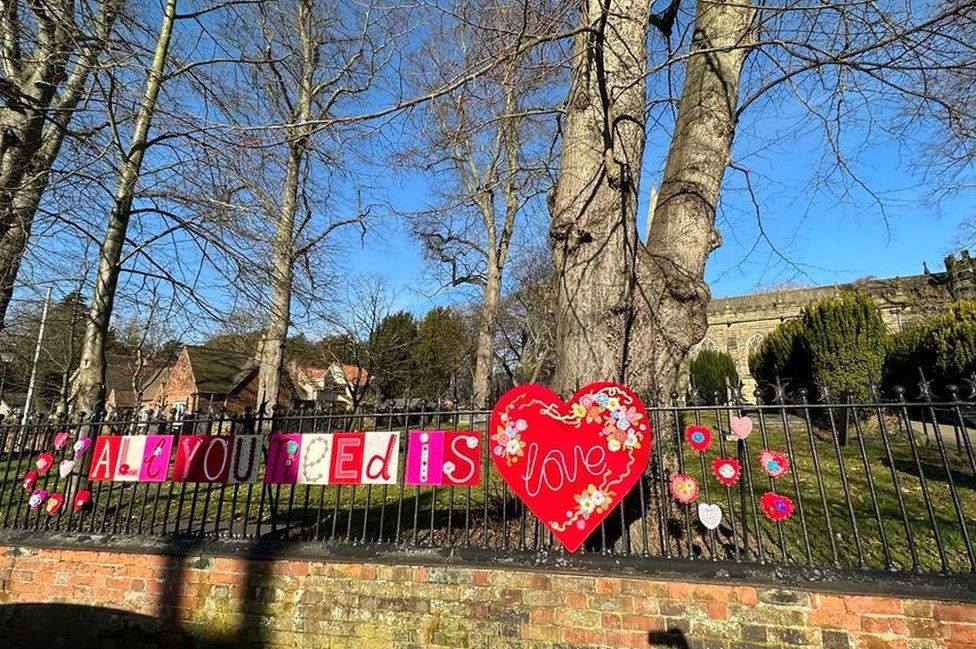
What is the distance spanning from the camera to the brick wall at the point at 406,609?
114 inches

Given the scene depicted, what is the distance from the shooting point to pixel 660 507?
3.52m

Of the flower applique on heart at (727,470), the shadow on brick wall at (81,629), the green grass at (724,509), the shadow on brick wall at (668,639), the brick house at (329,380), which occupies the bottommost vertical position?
the shadow on brick wall at (81,629)

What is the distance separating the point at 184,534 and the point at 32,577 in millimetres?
1482

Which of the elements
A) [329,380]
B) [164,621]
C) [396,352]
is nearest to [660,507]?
[164,621]

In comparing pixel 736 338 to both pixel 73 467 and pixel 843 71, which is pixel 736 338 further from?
pixel 73 467

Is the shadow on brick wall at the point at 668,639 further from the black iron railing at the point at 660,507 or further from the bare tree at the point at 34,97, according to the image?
the bare tree at the point at 34,97

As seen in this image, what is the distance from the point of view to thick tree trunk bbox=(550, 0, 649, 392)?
4.02 metres

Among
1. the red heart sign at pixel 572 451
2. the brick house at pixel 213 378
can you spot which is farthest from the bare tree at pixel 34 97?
the brick house at pixel 213 378

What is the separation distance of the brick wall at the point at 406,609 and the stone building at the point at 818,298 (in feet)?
61.8

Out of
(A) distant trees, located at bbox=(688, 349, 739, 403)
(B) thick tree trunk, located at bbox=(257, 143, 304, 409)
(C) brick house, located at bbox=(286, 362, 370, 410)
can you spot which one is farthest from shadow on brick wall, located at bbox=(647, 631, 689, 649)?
(A) distant trees, located at bbox=(688, 349, 739, 403)

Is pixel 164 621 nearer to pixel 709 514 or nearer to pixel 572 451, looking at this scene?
pixel 572 451

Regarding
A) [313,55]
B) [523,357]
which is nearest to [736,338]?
[523,357]

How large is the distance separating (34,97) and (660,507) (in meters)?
8.29

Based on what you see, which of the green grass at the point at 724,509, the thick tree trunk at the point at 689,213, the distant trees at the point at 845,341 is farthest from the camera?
the distant trees at the point at 845,341
